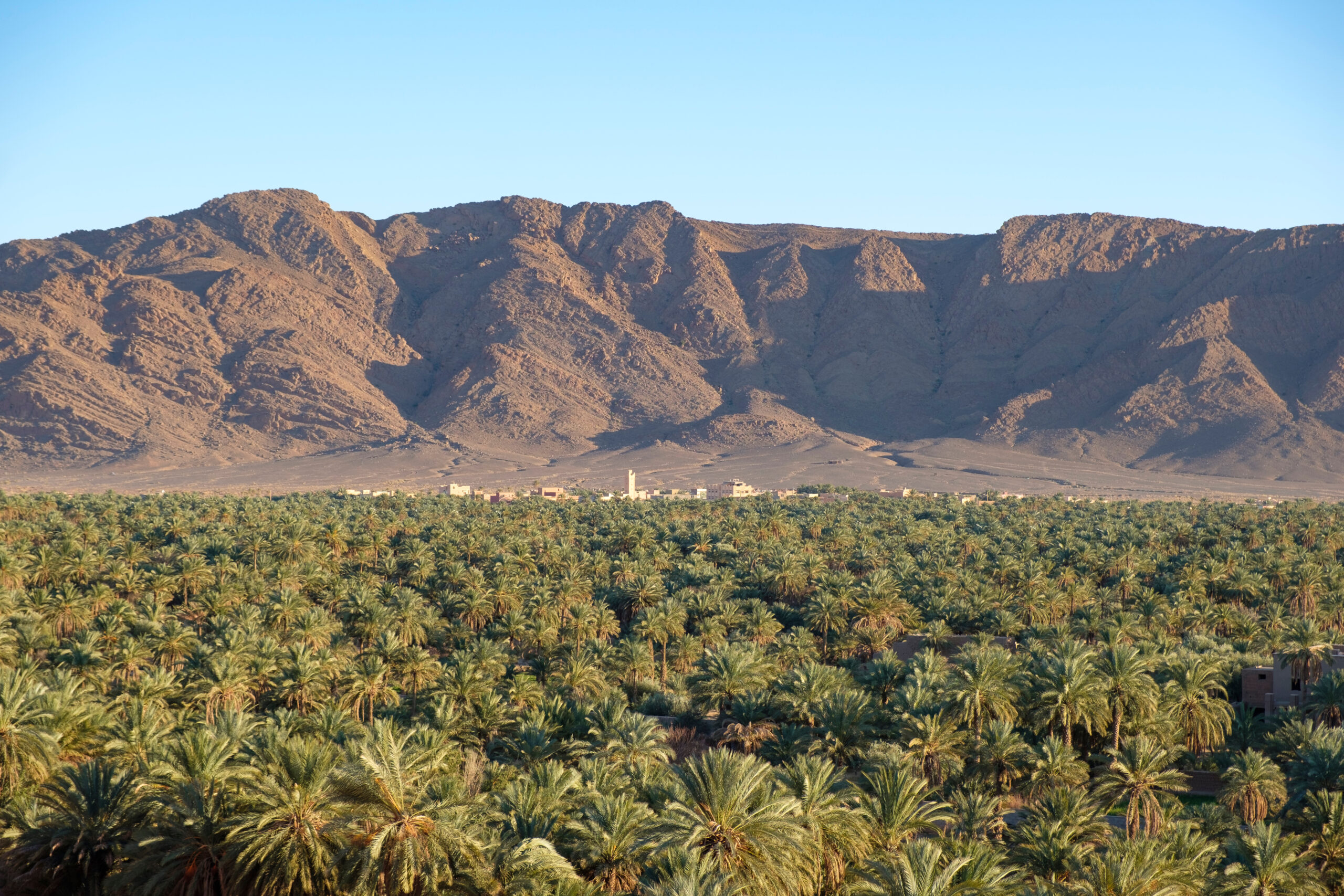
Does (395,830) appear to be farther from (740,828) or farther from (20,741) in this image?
(20,741)

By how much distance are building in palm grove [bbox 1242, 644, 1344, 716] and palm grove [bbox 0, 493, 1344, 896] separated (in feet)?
1.61

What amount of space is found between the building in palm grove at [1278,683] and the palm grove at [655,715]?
491 millimetres

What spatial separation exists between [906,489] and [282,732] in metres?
120

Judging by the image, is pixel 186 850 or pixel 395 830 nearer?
pixel 395 830

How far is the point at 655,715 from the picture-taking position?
41.2 meters

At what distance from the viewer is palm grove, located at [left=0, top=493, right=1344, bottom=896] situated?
18.8m

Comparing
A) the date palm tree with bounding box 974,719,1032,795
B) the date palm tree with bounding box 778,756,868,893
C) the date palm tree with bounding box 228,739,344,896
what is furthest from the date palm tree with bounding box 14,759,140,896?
the date palm tree with bounding box 974,719,1032,795

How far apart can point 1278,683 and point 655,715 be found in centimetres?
2108

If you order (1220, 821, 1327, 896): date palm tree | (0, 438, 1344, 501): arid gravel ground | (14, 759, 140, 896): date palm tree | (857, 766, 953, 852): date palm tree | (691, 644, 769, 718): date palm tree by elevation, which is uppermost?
(14, 759, 140, 896): date palm tree

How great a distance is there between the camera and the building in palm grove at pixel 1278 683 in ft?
124

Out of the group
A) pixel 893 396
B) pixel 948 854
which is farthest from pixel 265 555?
pixel 893 396

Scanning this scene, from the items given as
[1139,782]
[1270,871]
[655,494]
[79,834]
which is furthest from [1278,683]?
[655,494]

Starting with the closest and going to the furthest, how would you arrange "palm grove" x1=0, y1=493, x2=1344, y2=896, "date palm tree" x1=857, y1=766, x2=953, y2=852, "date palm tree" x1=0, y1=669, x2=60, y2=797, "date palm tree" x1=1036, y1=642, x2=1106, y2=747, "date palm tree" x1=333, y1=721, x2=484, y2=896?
"date palm tree" x1=333, y1=721, x2=484, y2=896
"palm grove" x1=0, y1=493, x2=1344, y2=896
"date palm tree" x1=857, y1=766, x2=953, y2=852
"date palm tree" x1=0, y1=669, x2=60, y2=797
"date palm tree" x1=1036, y1=642, x2=1106, y2=747

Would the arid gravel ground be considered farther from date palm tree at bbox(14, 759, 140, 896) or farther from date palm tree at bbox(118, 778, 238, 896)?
date palm tree at bbox(118, 778, 238, 896)
